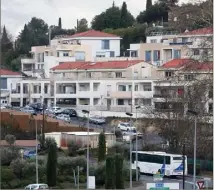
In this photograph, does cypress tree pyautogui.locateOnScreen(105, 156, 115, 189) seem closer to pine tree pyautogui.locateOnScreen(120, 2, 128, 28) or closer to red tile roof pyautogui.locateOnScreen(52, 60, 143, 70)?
red tile roof pyautogui.locateOnScreen(52, 60, 143, 70)

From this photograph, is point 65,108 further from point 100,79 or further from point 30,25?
point 30,25

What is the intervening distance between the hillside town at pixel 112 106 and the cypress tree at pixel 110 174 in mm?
26

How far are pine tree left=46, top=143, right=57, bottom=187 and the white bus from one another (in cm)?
364

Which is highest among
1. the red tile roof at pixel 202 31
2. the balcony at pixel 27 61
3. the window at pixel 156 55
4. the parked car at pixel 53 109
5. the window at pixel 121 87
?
the red tile roof at pixel 202 31

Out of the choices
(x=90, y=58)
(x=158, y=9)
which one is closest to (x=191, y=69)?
(x=90, y=58)

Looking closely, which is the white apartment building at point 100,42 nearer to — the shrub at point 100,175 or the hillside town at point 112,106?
the hillside town at point 112,106

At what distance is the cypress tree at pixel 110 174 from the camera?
54.1 ft

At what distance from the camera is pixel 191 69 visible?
14.4 metres

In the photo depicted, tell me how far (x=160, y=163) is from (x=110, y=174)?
470 cm

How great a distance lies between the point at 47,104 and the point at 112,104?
4478mm

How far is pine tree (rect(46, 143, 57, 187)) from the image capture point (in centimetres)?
1706

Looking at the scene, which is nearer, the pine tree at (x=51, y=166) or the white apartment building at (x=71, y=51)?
the pine tree at (x=51, y=166)

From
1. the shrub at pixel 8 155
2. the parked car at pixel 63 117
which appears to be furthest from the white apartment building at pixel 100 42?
the shrub at pixel 8 155

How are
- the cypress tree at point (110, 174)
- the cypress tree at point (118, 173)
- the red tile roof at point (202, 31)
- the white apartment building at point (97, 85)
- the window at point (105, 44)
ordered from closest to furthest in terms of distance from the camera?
the red tile roof at point (202, 31), the cypress tree at point (110, 174), the cypress tree at point (118, 173), the white apartment building at point (97, 85), the window at point (105, 44)
